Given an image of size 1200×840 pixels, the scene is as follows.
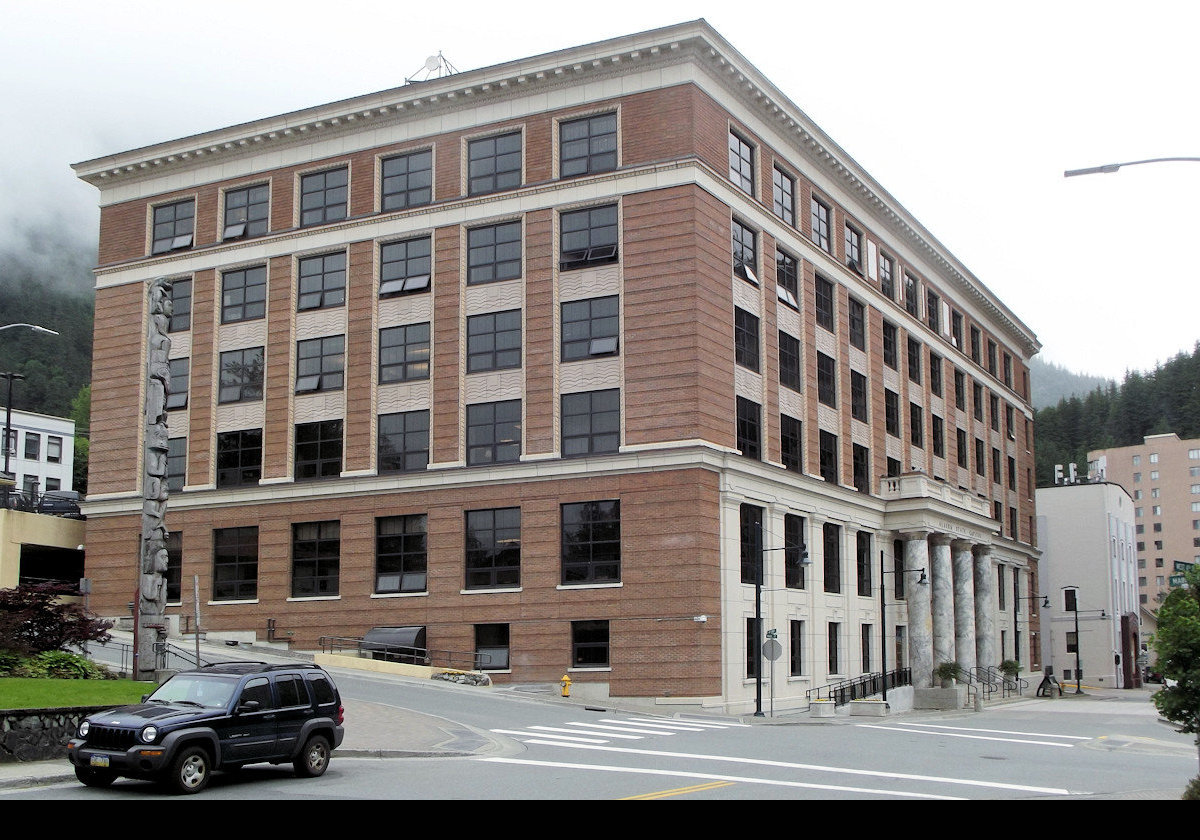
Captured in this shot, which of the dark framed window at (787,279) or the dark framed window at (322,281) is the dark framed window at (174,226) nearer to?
the dark framed window at (322,281)

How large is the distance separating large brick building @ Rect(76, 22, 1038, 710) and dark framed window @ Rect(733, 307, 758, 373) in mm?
181

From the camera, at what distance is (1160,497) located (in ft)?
592

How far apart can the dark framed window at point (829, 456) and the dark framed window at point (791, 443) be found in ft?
7.54

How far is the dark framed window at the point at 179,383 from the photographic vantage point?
53.3m

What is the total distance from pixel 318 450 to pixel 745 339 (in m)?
18.4

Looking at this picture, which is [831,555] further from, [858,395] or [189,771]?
[189,771]

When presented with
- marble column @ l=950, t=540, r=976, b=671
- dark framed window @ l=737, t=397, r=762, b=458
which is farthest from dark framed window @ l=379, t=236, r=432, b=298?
marble column @ l=950, t=540, r=976, b=671

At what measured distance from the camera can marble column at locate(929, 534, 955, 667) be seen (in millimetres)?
57594

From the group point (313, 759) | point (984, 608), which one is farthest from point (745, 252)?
point (313, 759)

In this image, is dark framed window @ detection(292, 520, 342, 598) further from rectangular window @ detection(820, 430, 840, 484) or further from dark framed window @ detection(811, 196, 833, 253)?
dark framed window @ detection(811, 196, 833, 253)

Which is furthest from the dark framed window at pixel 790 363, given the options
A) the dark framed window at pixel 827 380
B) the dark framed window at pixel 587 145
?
the dark framed window at pixel 587 145

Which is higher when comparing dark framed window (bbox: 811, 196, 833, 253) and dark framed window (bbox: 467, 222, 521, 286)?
dark framed window (bbox: 811, 196, 833, 253)

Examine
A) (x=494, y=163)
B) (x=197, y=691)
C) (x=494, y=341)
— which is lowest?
(x=197, y=691)

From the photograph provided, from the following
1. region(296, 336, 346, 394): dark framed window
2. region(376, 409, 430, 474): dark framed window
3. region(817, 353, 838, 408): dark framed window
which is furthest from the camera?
region(817, 353, 838, 408): dark framed window
